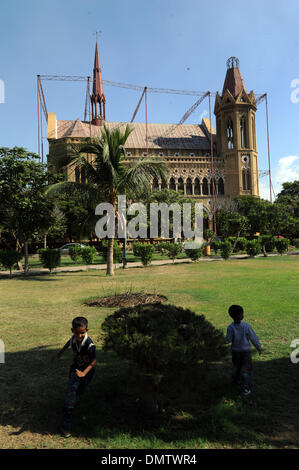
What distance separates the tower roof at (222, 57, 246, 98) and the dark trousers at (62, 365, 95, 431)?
66409 mm

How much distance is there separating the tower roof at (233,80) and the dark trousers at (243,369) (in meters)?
65.5

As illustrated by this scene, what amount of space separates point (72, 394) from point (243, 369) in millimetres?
1960

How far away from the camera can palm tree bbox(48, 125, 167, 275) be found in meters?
14.5

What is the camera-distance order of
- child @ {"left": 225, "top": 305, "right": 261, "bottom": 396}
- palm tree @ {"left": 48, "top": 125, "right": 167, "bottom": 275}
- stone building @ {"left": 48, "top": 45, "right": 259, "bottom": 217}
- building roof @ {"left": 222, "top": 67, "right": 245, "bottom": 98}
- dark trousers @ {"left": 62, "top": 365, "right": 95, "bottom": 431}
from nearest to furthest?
1. dark trousers @ {"left": 62, "top": 365, "right": 95, "bottom": 431}
2. child @ {"left": 225, "top": 305, "right": 261, "bottom": 396}
3. palm tree @ {"left": 48, "top": 125, "right": 167, "bottom": 275}
4. stone building @ {"left": 48, "top": 45, "right": 259, "bottom": 217}
5. building roof @ {"left": 222, "top": 67, "right": 245, "bottom": 98}

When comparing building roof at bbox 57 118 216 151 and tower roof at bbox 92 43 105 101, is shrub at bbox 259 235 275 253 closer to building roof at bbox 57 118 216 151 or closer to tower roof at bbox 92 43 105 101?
building roof at bbox 57 118 216 151

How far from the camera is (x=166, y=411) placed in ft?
11.3

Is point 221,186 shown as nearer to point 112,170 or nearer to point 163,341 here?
point 112,170

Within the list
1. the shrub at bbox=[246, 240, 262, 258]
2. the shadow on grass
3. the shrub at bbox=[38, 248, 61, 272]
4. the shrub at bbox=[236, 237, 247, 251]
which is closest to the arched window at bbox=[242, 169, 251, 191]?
the shrub at bbox=[236, 237, 247, 251]

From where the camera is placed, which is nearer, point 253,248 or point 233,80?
point 253,248

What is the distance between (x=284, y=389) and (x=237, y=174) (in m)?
59.4

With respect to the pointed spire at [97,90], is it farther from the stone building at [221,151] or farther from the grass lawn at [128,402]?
the grass lawn at [128,402]

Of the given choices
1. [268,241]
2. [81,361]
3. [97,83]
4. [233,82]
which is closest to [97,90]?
[97,83]
